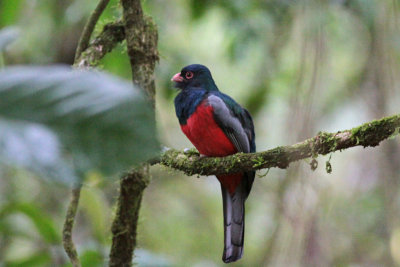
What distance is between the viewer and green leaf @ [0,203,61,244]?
3.45m

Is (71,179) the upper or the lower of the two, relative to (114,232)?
lower

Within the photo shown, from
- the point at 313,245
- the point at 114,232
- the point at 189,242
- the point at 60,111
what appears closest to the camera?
the point at 60,111

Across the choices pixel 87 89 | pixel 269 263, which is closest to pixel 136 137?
pixel 87 89

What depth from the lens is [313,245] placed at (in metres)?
3.22

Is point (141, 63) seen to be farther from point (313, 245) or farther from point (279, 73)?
point (279, 73)

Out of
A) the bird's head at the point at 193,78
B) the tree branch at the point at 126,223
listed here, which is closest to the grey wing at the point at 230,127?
the bird's head at the point at 193,78

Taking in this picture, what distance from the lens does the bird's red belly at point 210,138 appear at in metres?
4.03

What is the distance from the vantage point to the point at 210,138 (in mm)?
4027

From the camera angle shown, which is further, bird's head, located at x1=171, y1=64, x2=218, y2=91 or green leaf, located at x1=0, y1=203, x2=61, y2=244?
bird's head, located at x1=171, y1=64, x2=218, y2=91

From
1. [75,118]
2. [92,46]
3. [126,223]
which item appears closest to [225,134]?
[126,223]

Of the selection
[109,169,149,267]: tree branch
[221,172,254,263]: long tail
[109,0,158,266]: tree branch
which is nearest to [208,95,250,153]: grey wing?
[221,172,254,263]: long tail

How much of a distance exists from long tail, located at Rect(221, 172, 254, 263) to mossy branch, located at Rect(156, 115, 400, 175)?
2.35 ft

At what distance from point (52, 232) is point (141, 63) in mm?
1292

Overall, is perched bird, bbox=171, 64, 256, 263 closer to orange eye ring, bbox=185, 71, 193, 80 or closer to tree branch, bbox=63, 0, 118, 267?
orange eye ring, bbox=185, 71, 193, 80
